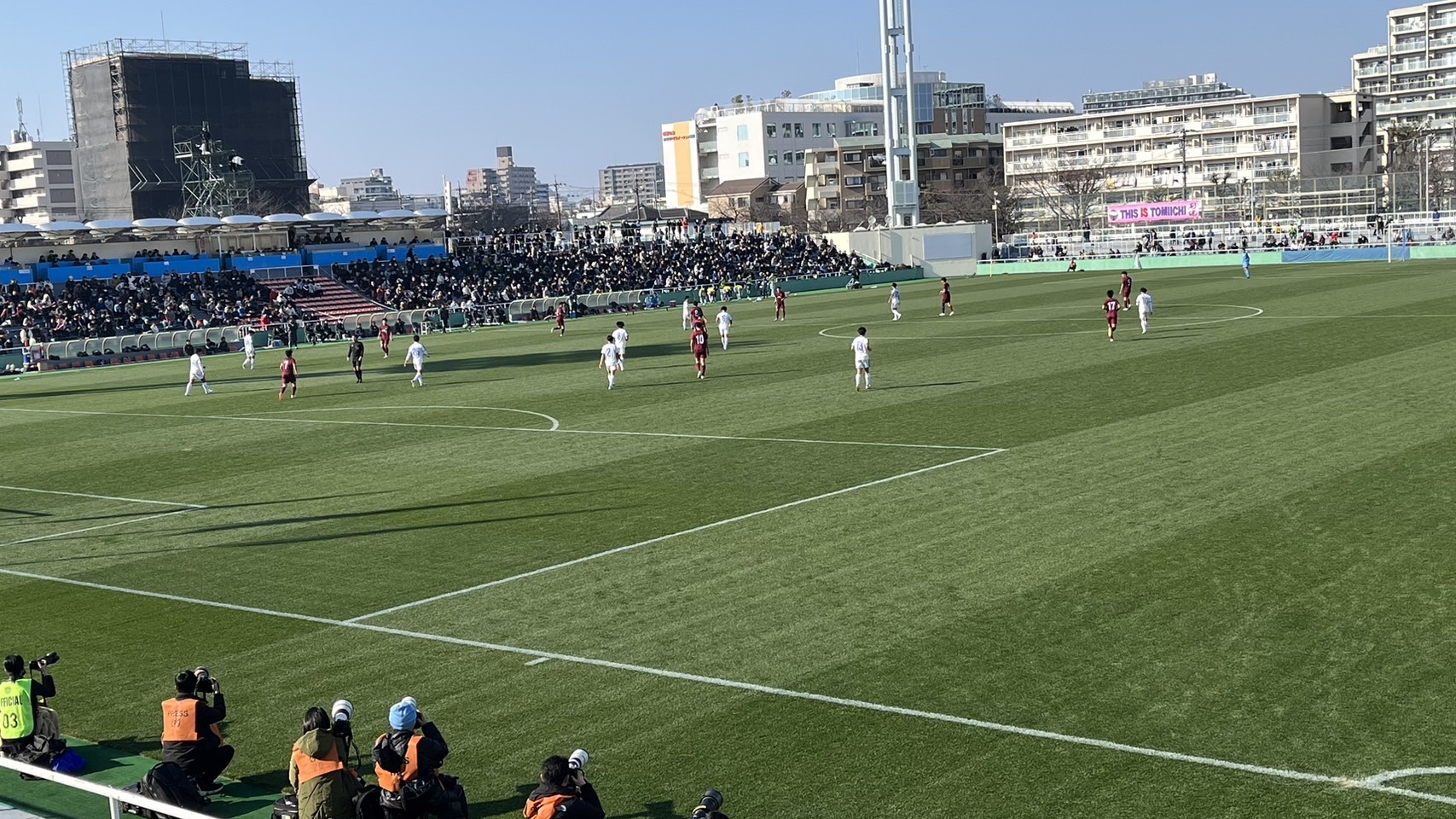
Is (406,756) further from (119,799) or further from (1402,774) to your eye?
(1402,774)

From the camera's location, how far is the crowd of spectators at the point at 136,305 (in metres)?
68.6

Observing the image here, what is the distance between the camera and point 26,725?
12742 millimetres

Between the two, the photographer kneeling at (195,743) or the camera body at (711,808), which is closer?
the camera body at (711,808)

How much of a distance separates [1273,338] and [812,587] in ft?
97.0

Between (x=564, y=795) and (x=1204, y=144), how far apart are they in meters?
138

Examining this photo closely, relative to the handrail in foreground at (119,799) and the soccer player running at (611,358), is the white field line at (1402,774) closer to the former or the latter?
the handrail in foreground at (119,799)

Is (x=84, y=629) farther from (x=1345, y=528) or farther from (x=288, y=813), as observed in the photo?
(x=1345, y=528)

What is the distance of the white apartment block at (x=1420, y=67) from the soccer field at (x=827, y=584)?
137 metres

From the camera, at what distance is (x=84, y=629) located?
17.5 m

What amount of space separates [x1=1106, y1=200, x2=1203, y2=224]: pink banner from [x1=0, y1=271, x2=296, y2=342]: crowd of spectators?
213 ft

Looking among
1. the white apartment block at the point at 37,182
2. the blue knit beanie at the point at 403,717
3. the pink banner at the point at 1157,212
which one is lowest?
the blue knit beanie at the point at 403,717

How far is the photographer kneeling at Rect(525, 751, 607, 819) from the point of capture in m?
9.77

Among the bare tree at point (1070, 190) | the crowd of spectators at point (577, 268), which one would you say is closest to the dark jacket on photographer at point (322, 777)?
the crowd of spectators at point (577, 268)

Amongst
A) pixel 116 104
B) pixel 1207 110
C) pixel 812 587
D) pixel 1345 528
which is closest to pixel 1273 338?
pixel 1345 528
